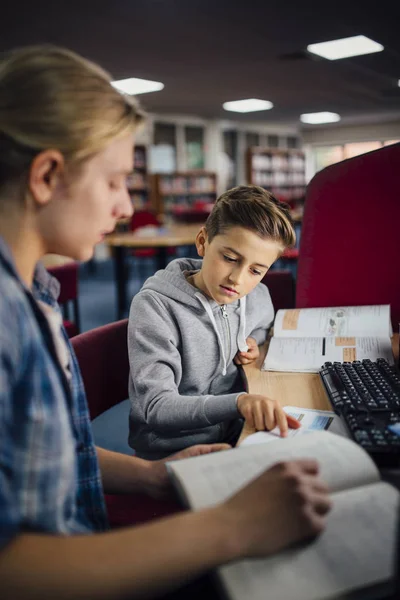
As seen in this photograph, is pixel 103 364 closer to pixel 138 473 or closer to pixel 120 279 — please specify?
pixel 138 473

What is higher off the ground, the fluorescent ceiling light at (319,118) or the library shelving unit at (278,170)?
the fluorescent ceiling light at (319,118)

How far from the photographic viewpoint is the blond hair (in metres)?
0.58

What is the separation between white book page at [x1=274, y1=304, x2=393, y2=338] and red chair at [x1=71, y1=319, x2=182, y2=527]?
1.43 ft

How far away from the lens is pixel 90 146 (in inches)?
23.8

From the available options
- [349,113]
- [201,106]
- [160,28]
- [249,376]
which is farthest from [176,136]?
[249,376]

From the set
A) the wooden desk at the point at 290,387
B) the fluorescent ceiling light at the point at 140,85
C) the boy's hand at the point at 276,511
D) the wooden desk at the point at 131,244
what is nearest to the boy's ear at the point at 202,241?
the wooden desk at the point at 290,387

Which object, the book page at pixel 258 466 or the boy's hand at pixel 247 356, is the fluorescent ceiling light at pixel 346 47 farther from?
the book page at pixel 258 466

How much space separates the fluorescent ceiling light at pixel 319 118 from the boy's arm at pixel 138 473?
466 inches

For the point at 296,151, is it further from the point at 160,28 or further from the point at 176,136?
the point at 160,28

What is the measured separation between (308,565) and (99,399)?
0.72m

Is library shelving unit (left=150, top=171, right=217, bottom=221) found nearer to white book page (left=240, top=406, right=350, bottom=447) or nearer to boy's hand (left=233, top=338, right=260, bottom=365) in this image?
boy's hand (left=233, top=338, right=260, bottom=365)

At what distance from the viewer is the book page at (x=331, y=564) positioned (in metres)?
0.46

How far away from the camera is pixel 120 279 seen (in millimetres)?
4949

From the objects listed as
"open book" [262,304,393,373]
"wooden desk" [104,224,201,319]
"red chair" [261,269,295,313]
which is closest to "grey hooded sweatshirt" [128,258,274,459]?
"open book" [262,304,393,373]
